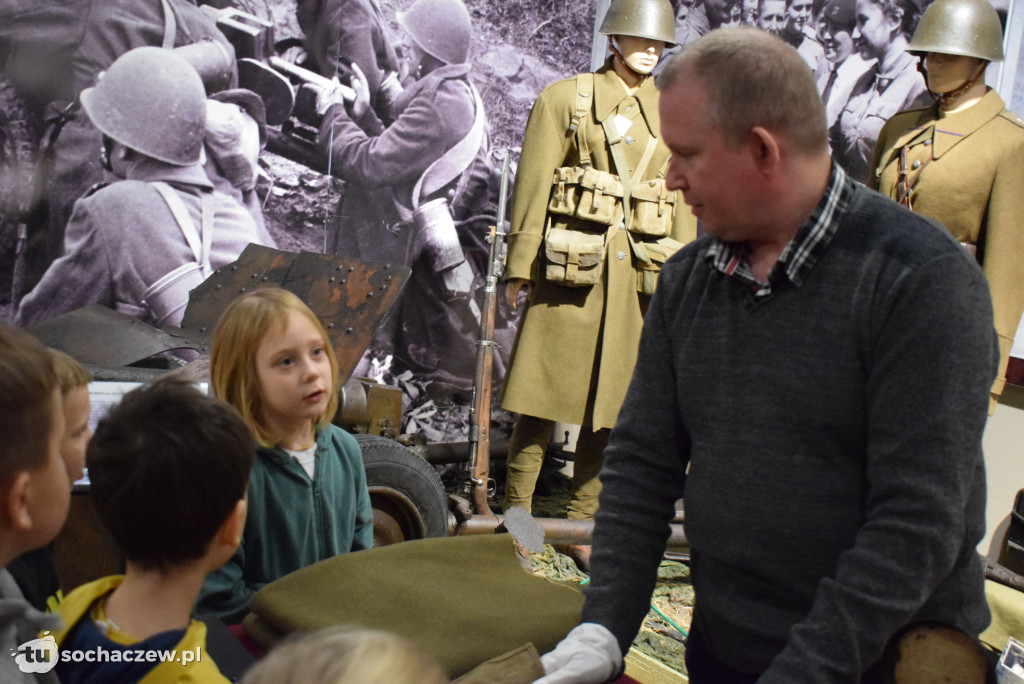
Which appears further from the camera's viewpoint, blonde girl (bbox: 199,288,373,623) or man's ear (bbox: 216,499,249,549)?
blonde girl (bbox: 199,288,373,623)

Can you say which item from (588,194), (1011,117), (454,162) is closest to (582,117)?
(588,194)

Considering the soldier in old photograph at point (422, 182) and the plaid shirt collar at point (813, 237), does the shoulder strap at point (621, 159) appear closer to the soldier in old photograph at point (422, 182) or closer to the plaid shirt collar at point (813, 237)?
the soldier in old photograph at point (422, 182)

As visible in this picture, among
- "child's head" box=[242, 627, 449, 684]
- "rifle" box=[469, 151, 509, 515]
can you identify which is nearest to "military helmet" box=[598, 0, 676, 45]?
"rifle" box=[469, 151, 509, 515]

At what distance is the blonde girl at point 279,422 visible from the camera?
2.04 meters

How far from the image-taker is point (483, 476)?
4266 mm

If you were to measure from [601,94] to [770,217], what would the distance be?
284 centimetres

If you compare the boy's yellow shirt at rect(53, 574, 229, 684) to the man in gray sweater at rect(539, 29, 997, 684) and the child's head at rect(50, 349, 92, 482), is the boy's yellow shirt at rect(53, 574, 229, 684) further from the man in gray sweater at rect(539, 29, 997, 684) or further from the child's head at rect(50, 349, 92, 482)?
the man in gray sweater at rect(539, 29, 997, 684)

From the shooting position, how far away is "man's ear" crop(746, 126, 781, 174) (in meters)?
1.36

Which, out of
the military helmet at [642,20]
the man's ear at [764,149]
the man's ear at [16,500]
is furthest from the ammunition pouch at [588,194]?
the man's ear at [16,500]

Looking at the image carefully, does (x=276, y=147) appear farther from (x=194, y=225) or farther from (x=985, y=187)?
(x=985, y=187)

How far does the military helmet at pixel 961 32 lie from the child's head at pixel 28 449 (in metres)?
3.34

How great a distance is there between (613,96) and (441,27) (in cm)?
125

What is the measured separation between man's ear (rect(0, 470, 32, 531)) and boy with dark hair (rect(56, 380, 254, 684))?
130mm

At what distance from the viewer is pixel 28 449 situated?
4.09 feet
